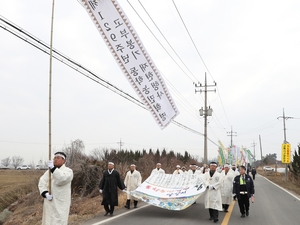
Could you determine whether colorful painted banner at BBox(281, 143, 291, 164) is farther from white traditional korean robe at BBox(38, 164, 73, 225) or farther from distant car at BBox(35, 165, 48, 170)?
white traditional korean robe at BBox(38, 164, 73, 225)

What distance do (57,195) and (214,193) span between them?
225 inches

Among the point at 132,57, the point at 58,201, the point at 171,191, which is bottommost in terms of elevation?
the point at 171,191

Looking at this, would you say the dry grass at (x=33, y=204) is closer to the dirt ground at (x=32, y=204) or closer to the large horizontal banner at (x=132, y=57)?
the dirt ground at (x=32, y=204)

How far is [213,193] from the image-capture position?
1016cm

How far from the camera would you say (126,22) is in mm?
7961

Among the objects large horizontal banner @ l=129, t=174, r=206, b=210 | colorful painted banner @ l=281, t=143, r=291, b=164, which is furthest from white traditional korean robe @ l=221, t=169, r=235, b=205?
colorful painted banner @ l=281, t=143, r=291, b=164

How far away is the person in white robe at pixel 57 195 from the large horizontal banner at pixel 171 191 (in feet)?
16.8

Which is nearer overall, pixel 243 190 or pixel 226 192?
pixel 243 190

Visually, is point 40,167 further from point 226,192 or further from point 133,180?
point 226,192

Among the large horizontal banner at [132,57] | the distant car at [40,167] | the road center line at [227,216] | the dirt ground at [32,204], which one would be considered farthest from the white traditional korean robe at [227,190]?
the distant car at [40,167]

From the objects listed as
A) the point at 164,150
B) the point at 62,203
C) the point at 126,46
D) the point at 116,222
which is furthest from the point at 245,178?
the point at 164,150

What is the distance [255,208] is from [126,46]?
866 cm

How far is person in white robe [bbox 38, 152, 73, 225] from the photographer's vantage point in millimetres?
5758

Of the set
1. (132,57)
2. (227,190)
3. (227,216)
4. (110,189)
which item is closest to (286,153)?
(227,190)
